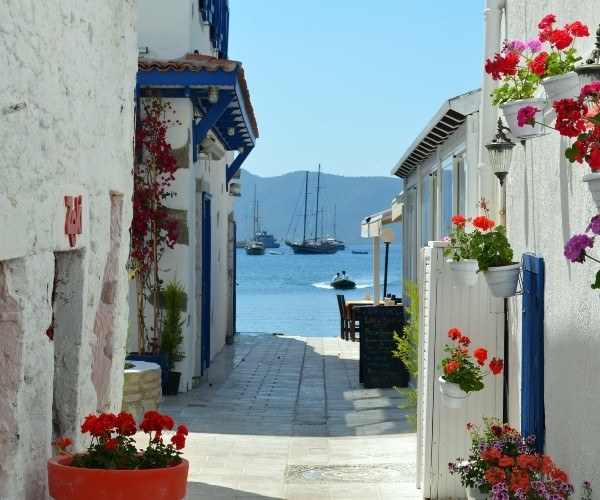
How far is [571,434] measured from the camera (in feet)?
17.9

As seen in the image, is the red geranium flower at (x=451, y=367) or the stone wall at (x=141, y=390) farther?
the stone wall at (x=141, y=390)

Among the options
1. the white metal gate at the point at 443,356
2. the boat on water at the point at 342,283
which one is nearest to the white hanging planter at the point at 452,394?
the white metal gate at the point at 443,356

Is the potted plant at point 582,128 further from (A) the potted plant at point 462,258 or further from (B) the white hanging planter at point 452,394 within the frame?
(B) the white hanging planter at point 452,394

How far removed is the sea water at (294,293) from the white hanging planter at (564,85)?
2186cm

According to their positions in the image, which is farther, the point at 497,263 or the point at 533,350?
the point at 497,263

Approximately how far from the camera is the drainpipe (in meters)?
7.89

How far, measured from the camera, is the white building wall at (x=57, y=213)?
4.82m

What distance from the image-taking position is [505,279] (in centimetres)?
686

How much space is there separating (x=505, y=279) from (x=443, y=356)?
1423mm

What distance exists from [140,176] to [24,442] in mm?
8817

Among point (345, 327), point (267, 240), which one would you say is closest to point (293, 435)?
point (345, 327)

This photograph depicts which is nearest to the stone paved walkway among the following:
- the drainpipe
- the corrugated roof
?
the drainpipe

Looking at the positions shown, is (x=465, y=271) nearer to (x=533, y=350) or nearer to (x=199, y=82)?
(x=533, y=350)

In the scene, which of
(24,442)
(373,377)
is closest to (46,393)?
(24,442)
